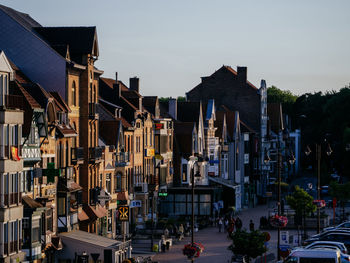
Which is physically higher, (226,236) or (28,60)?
(28,60)

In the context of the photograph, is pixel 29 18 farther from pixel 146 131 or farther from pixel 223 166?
pixel 223 166

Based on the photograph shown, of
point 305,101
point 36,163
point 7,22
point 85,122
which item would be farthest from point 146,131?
point 305,101

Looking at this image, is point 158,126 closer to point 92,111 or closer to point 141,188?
point 141,188

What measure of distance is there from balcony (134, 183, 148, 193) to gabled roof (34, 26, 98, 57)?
20097mm

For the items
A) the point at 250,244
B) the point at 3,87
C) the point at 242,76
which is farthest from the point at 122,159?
the point at 242,76

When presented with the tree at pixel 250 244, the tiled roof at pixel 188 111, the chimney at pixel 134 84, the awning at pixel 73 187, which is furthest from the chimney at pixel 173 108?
the tree at pixel 250 244

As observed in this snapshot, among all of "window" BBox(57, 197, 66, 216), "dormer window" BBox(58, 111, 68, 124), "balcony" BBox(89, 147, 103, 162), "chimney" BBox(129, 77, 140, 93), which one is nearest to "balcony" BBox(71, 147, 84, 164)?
"balcony" BBox(89, 147, 103, 162)

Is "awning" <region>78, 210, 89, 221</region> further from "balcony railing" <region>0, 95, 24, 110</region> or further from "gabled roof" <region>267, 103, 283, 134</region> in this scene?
"gabled roof" <region>267, 103, 283, 134</region>

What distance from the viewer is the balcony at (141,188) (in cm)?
8275

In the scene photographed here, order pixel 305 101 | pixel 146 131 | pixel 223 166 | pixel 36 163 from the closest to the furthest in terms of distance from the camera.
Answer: pixel 36 163, pixel 146 131, pixel 223 166, pixel 305 101

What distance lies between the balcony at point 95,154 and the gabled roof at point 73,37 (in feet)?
22.8

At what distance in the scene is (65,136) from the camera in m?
59.2

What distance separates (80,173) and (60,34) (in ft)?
32.0

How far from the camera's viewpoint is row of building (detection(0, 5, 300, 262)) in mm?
50031
